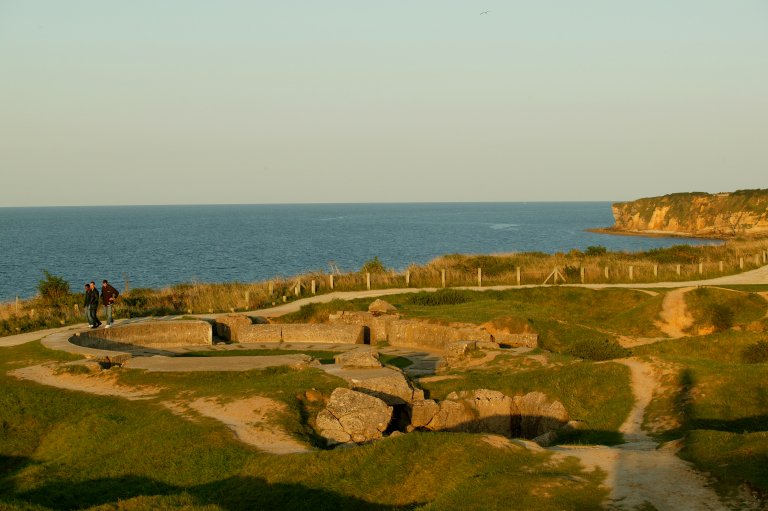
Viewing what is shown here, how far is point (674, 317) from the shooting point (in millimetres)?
38594

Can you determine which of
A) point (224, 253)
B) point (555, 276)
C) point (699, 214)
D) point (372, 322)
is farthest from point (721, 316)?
point (699, 214)

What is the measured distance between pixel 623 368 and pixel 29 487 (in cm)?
1646

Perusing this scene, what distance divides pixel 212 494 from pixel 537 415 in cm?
942

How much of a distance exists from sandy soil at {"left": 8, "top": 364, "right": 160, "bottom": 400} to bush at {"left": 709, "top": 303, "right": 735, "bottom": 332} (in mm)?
26868

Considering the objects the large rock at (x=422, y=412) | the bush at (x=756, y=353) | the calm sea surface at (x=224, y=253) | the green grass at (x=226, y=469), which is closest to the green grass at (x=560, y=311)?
the bush at (x=756, y=353)

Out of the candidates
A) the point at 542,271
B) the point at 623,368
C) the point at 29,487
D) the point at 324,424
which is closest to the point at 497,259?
the point at 542,271

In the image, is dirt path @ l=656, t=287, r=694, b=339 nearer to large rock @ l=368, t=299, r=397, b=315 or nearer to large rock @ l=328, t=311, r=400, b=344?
large rock @ l=368, t=299, r=397, b=315

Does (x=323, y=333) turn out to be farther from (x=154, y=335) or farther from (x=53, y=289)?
(x=53, y=289)

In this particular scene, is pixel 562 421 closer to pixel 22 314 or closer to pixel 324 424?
pixel 324 424

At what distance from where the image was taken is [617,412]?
21.5 m

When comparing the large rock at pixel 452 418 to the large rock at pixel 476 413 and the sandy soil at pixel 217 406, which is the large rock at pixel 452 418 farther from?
the sandy soil at pixel 217 406

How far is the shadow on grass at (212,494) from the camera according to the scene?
15.6 m

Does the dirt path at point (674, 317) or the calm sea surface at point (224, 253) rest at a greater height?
the dirt path at point (674, 317)

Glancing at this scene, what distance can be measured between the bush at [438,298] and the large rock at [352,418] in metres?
20.6
